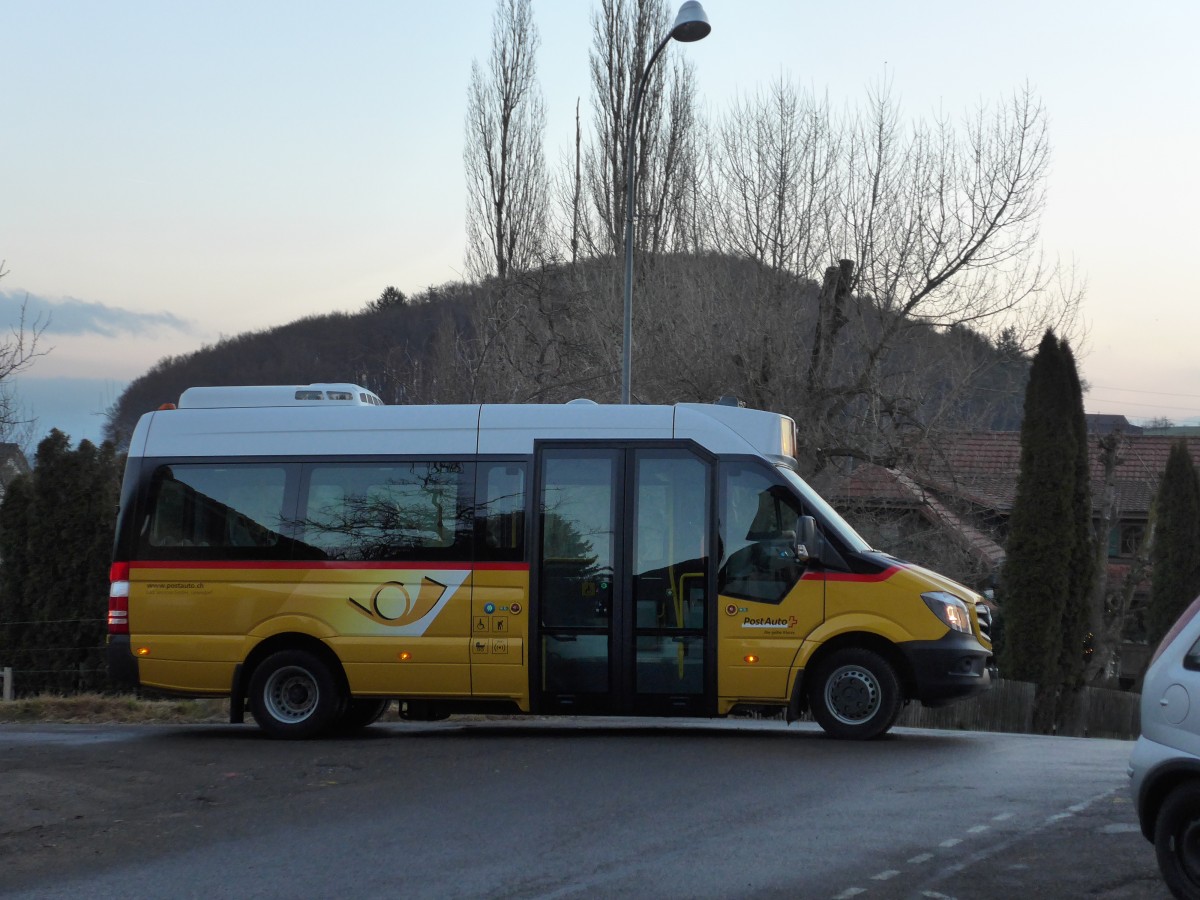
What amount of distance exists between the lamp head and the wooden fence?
10.2 m

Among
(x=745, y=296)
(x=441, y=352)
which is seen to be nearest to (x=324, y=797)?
(x=745, y=296)

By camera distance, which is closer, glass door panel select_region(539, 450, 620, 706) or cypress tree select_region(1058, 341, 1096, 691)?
glass door panel select_region(539, 450, 620, 706)

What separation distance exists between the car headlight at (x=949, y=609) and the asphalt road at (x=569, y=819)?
979mm

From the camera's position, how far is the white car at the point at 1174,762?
570 centimetres

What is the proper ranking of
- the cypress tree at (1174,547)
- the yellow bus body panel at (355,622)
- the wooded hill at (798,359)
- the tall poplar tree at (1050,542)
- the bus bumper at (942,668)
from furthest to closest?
the cypress tree at (1174,547), the tall poplar tree at (1050,542), the wooded hill at (798,359), the yellow bus body panel at (355,622), the bus bumper at (942,668)

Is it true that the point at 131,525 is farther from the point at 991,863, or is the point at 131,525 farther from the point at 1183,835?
the point at 1183,835

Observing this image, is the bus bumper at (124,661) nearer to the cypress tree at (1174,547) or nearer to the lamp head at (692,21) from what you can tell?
the lamp head at (692,21)

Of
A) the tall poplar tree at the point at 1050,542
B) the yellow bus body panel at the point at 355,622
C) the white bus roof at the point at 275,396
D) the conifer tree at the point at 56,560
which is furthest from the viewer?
the tall poplar tree at the point at 1050,542

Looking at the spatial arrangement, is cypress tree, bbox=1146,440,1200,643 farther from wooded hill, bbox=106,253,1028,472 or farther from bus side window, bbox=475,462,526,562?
bus side window, bbox=475,462,526,562

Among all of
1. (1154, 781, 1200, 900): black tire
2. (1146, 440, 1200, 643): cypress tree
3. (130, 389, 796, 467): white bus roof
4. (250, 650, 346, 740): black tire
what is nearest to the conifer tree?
(130, 389, 796, 467): white bus roof

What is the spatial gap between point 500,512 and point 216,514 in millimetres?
2600

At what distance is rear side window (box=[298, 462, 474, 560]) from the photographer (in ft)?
39.3

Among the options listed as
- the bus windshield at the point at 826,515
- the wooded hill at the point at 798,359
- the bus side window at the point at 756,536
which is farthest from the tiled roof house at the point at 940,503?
the bus side window at the point at 756,536

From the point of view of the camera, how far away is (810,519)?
11.2 metres
